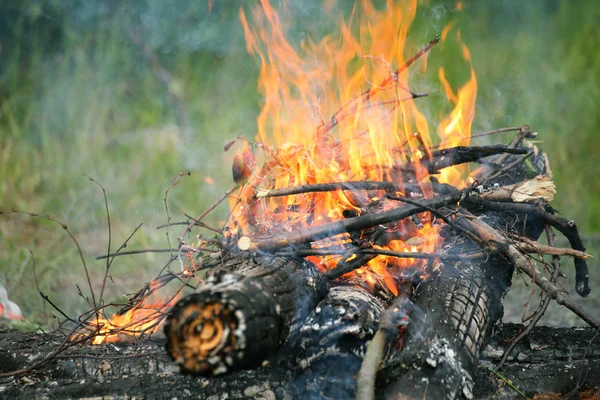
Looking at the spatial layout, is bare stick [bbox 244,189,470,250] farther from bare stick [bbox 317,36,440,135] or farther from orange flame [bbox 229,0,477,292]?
bare stick [bbox 317,36,440,135]

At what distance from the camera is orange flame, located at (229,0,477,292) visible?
2.63m

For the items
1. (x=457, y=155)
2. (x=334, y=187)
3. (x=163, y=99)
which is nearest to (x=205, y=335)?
(x=334, y=187)

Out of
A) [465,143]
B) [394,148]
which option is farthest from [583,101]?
[394,148]

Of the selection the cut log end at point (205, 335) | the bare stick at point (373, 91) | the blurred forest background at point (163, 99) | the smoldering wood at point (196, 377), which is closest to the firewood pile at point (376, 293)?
the cut log end at point (205, 335)

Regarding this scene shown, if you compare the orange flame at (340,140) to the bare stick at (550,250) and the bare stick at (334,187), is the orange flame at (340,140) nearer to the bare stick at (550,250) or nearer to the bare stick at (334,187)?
the bare stick at (334,187)

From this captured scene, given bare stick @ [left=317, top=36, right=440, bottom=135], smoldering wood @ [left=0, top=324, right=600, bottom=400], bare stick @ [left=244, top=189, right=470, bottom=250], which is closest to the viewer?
smoldering wood @ [left=0, top=324, right=600, bottom=400]

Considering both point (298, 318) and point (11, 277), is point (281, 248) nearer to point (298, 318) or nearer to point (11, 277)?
point (298, 318)

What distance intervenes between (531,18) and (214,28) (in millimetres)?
3610

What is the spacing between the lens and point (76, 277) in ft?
15.1

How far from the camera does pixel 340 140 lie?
3.03 m

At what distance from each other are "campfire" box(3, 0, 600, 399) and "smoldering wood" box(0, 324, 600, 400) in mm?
84

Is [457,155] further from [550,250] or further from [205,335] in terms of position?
[205,335]

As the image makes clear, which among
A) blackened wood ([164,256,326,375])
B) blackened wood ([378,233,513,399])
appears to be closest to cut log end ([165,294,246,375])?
blackened wood ([164,256,326,375])

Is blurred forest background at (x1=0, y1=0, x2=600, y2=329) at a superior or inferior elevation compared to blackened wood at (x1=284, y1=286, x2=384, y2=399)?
superior
